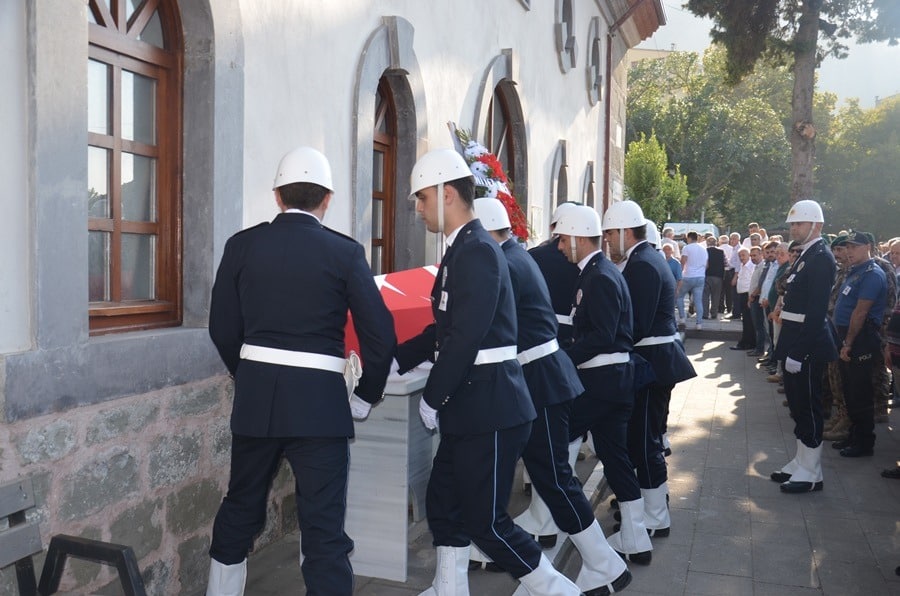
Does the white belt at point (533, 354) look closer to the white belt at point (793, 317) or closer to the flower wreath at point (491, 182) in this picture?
the flower wreath at point (491, 182)

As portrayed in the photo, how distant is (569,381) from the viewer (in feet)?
14.1

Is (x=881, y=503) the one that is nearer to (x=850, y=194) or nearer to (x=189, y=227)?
(x=189, y=227)

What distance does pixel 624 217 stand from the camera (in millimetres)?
5570

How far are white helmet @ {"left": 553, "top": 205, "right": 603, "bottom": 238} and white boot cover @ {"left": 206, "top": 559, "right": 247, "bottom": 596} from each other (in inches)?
101

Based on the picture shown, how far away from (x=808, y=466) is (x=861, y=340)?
1.92 m

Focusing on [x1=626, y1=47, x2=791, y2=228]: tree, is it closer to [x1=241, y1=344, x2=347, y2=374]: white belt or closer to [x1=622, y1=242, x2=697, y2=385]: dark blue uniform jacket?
[x1=622, y1=242, x2=697, y2=385]: dark blue uniform jacket

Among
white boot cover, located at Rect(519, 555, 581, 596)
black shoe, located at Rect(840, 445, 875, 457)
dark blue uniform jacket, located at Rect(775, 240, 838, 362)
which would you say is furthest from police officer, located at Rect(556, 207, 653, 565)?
black shoe, located at Rect(840, 445, 875, 457)

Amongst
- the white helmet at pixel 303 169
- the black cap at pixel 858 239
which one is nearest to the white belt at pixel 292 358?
the white helmet at pixel 303 169

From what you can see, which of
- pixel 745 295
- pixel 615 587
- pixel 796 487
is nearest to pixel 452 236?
pixel 615 587

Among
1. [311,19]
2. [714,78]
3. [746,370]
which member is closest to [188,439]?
[311,19]

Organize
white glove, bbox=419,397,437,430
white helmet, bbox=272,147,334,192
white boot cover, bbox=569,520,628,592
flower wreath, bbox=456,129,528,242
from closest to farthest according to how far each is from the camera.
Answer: white helmet, bbox=272,147,334,192 → white glove, bbox=419,397,437,430 → white boot cover, bbox=569,520,628,592 → flower wreath, bbox=456,129,528,242

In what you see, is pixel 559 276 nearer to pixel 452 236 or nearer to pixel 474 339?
pixel 452 236

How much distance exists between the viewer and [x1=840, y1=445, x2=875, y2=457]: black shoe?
7.99 metres

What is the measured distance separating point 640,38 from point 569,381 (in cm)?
1699
